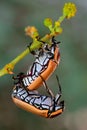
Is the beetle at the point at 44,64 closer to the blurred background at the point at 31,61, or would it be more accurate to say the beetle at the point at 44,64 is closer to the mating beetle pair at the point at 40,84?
the mating beetle pair at the point at 40,84

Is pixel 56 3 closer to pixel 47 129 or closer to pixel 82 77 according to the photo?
pixel 82 77

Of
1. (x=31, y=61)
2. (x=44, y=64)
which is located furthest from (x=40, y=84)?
(x=31, y=61)

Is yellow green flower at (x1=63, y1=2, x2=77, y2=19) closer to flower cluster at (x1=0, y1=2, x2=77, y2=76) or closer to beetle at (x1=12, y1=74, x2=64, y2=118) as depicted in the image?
flower cluster at (x1=0, y1=2, x2=77, y2=76)

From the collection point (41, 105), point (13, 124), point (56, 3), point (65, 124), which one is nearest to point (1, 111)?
point (13, 124)

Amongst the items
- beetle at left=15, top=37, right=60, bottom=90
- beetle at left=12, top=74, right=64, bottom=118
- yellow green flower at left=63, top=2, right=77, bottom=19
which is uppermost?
yellow green flower at left=63, top=2, right=77, bottom=19

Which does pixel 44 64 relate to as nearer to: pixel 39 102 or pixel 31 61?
pixel 39 102

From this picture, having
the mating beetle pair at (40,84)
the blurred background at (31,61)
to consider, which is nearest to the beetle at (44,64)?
the mating beetle pair at (40,84)

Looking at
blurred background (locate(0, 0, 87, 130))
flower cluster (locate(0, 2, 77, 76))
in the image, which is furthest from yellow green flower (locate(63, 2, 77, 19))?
blurred background (locate(0, 0, 87, 130))
